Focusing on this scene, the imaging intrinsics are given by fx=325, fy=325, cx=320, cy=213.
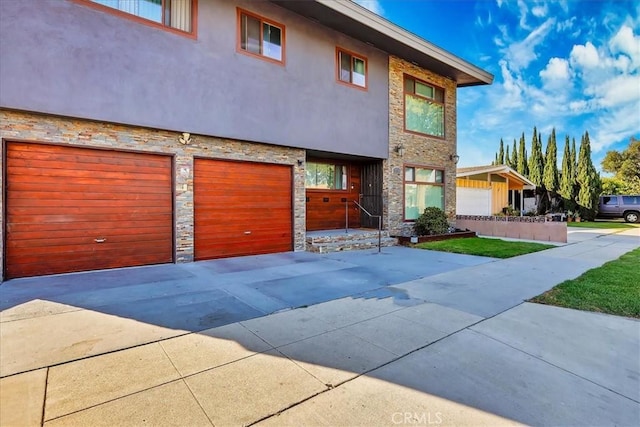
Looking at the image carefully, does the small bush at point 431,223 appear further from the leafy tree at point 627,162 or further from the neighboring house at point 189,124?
the leafy tree at point 627,162

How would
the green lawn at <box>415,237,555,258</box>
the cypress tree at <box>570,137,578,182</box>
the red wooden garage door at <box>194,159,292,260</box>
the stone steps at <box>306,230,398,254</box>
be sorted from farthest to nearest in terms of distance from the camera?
the cypress tree at <box>570,137,578,182</box>
the stone steps at <box>306,230,398,254</box>
the green lawn at <box>415,237,555,258</box>
the red wooden garage door at <box>194,159,292,260</box>

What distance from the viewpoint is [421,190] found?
13000 mm

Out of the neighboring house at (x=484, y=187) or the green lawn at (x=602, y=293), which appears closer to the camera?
the green lawn at (x=602, y=293)

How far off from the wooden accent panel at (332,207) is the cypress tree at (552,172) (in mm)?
21049

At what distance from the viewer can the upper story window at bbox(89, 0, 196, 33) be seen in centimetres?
667

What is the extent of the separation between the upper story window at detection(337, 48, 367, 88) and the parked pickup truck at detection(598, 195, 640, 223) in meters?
24.8

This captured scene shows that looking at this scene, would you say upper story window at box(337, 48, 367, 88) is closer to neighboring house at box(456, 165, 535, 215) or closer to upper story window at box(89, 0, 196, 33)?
upper story window at box(89, 0, 196, 33)

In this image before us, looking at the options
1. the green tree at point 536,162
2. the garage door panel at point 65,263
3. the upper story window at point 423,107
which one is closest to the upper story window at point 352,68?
the upper story window at point 423,107

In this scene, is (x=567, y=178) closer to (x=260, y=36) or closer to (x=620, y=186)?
(x=620, y=186)

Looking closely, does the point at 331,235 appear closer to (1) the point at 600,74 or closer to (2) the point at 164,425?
(2) the point at 164,425

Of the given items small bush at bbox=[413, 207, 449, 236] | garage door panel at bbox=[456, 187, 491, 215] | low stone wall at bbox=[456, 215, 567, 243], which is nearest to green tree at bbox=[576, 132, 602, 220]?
garage door panel at bbox=[456, 187, 491, 215]

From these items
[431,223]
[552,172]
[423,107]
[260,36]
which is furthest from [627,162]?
[260,36]

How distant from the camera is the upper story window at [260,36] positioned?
8406 millimetres

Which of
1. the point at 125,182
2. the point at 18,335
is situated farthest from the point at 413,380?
the point at 125,182
